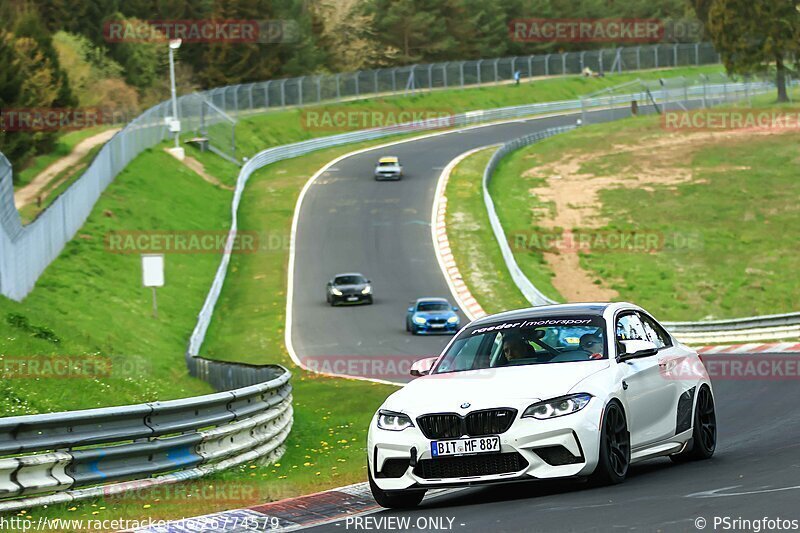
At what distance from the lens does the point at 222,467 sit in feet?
42.0

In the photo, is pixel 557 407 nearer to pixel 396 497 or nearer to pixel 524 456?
pixel 524 456

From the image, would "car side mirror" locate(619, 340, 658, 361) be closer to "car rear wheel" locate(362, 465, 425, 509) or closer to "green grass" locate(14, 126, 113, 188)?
"car rear wheel" locate(362, 465, 425, 509)

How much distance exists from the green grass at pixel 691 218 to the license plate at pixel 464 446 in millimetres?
30986

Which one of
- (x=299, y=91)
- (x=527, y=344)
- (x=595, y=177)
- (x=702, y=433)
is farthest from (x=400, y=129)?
(x=527, y=344)

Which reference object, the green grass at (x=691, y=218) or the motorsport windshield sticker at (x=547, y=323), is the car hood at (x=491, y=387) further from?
the green grass at (x=691, y=218)

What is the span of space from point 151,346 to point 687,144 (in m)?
45.7

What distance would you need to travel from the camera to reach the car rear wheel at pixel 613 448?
10.1 meters

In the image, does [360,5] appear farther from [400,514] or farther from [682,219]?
[400,514]

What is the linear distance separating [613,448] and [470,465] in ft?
4.05

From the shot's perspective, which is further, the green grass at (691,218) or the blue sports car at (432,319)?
the green grass at (691,218)

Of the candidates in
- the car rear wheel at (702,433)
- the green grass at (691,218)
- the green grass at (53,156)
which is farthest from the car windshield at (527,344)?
the green grass at (53,156)

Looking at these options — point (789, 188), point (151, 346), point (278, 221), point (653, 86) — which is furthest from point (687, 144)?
point (151, 346)

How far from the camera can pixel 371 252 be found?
51.6 metres

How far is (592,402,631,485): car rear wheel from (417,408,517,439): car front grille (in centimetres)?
80
